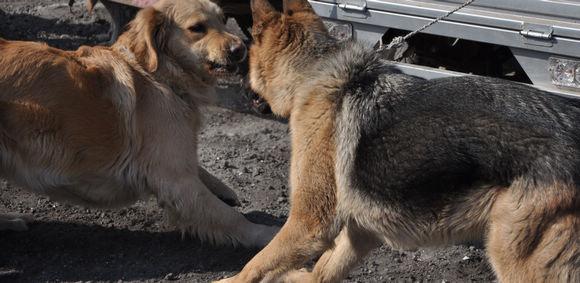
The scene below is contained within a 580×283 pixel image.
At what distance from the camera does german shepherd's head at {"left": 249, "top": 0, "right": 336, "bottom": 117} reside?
4.47 m

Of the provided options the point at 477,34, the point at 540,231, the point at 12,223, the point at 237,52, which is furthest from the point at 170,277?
the point at 477,34

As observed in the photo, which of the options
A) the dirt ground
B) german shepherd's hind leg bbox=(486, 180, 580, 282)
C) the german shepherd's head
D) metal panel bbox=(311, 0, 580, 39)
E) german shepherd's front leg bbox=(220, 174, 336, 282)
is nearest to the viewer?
german shepherd's hind leg bbox=(486, 180, 580, 282)

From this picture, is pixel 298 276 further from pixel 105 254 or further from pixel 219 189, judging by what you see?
pixel 105 254

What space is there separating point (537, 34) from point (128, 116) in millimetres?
2785

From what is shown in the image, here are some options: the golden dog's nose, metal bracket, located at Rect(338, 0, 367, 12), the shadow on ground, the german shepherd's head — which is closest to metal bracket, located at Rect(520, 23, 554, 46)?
metal bracket, located at Rect(338, 0, 367, 12)

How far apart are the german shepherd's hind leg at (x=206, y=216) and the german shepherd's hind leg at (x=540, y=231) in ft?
6.18

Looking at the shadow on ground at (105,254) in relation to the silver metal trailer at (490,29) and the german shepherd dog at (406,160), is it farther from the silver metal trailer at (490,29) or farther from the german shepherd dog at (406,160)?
the silver metal trailer at (490,29)

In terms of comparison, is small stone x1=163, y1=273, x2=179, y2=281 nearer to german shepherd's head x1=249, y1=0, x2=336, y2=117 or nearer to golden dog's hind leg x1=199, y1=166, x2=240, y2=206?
golden dog's hind leg x1=199, y1=166, x2=240, y2=206

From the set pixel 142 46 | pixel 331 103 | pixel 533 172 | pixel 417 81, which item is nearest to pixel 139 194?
pixel 142 46

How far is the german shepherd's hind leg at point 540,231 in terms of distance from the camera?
3662 mm

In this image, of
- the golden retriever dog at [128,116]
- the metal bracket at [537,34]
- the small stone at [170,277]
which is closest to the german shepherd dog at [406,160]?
the small stone at [170,277]

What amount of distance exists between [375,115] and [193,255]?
1730 millimetres

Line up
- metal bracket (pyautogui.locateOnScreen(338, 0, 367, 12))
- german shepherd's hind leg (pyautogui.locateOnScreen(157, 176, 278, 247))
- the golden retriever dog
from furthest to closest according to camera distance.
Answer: metal bracket (pyautogui.locateOnScreen(338, 0, 367, 12)) < german shepherd's hind leg (pyautogui.locateOnScreen(157, 176, 278, 247)) < the golden retriever dog

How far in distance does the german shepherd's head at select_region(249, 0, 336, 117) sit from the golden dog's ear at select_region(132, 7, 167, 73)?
95cm
